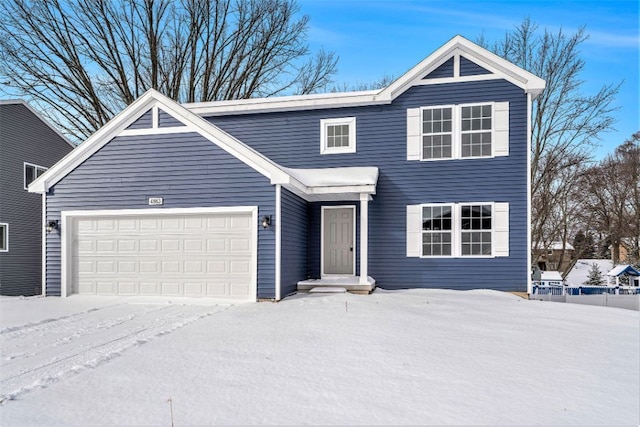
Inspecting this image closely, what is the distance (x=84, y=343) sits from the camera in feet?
17.5

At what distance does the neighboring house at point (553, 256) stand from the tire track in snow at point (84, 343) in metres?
18.2

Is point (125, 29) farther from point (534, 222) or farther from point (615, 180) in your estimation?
point (615, 180)

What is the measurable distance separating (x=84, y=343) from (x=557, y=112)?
20288 mm

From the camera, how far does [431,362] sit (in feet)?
14.6

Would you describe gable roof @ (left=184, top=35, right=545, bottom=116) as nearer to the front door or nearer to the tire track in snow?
the front door

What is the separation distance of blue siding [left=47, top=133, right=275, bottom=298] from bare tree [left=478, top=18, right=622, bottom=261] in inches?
588

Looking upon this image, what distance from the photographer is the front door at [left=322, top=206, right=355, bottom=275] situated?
11.2 metres

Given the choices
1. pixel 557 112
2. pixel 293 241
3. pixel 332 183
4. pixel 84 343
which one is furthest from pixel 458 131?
pixel 557 112

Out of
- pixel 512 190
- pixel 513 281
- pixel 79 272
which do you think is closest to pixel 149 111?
pixel 79 272

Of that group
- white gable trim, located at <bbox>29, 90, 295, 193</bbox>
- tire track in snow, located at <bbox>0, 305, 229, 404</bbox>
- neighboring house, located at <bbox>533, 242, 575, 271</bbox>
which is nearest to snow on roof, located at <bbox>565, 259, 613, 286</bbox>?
neighboring house, located at <bbox>533, 242, 575, 271</bbox>

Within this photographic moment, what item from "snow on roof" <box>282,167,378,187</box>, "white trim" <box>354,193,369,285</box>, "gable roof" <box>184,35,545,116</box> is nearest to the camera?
"white trim" <box>354,193,369,285</box>

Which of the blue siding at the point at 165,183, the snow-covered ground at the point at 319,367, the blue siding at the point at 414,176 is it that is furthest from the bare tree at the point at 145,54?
the snow-covered ground at the point at 319,367

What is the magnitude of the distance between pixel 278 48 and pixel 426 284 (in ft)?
54.6

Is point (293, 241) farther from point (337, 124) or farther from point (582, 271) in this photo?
point (582, 271)
